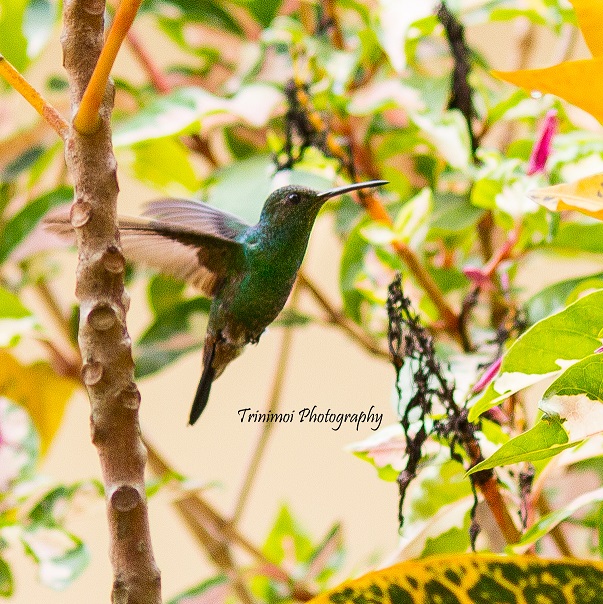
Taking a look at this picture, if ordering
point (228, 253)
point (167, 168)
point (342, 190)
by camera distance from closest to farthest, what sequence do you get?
point (342, 190), point (228, 253), point (167, 168)

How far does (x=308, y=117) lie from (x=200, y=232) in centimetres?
18

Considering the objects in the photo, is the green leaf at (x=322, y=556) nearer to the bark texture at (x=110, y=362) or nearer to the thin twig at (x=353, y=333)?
the thin twig at (x=353, y=333)

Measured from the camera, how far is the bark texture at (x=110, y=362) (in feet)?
0.92

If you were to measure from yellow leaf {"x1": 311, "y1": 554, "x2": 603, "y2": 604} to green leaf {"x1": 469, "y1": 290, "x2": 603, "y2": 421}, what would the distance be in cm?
6

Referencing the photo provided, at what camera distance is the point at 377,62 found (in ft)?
2.79

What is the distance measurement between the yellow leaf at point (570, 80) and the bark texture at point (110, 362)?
0.16 meters

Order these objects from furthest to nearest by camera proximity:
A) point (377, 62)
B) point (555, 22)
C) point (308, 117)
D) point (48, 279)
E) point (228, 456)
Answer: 1. point (228, 456)
2. point (48, 279)
3. point (377, 62)
4. point (555, 22)
5. point (308, 117)

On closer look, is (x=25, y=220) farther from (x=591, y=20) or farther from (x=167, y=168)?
(x=591, y=20)

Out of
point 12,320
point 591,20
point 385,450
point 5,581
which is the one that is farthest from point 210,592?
point 591,20

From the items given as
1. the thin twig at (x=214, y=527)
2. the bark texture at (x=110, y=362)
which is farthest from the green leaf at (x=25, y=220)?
the bark texture at (x=110, y=362)

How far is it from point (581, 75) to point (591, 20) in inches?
1.1

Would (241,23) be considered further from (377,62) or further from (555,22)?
(555,22)

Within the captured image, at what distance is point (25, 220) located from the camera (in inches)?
33.5

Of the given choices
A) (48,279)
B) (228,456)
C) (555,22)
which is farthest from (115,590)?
(228,456)
